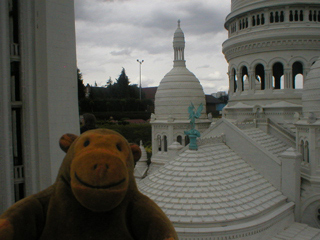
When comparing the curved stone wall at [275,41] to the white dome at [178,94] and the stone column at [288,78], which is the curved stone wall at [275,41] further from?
the white dome at [178,94]

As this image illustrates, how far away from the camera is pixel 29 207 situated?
3.76m

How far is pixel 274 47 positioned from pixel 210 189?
1431 cm

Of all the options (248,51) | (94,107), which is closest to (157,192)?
(248,51)

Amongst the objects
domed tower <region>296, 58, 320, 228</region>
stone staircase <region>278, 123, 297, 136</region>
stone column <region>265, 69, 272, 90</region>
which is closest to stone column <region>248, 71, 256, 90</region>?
stone column <region>265, 69, 272, 90</region>

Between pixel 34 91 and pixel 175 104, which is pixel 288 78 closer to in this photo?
pixel 175 104

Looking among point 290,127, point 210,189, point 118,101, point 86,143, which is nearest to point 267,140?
point 290,127

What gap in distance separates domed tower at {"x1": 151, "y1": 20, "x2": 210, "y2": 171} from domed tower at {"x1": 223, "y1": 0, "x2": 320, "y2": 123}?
173 inches

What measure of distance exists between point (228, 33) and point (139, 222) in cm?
2551

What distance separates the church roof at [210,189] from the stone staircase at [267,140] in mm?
3255

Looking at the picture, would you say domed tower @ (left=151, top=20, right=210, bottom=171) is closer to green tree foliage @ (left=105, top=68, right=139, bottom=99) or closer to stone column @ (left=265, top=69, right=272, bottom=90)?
stone column @ (left=265, top=69, right=272, bottom=90)

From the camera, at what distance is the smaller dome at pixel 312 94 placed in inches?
640

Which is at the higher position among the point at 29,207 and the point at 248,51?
the point at 248,51

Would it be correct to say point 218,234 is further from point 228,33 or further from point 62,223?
point 228,33

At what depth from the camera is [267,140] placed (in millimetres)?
19609
